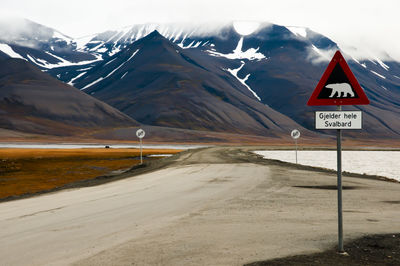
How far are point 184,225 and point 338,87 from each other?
4.53 m

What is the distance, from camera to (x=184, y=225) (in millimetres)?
9750

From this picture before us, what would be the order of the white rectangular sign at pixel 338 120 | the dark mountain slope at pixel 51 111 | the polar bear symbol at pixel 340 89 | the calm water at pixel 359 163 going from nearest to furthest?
1. the white rectangular sign at pixel 338 120
2. the polar bear symbol at pixel 340 89
3. the calm water at pixel 359 163
4. the dark mountain slope at pixel 51 111

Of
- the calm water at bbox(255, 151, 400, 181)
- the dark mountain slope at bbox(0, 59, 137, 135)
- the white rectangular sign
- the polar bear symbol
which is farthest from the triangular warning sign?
the dark mountain slope at bbox(0, 59, 137, 135)

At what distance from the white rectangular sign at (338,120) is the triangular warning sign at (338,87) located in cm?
19

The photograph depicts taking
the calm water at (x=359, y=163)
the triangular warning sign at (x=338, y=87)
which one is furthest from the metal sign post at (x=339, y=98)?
the calm water at (x=359, y=163)

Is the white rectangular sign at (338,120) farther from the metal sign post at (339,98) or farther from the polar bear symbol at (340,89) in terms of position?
the polar bear symbol at (340,89)

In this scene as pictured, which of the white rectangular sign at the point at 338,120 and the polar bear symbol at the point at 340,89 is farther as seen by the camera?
the polar bear symbol at the point at 340,89

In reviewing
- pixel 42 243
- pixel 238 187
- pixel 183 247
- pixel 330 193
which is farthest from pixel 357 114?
pixel 238 187

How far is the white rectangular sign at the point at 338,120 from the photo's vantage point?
7.19 meters

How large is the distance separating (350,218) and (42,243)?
702cm

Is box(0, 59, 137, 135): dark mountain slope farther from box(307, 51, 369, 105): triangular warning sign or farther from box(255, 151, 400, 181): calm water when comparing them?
box(307, 51, 369, 105): triangular warning sign

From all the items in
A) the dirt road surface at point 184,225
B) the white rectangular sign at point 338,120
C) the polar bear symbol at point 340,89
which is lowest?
the dirt road surface at point 184,225

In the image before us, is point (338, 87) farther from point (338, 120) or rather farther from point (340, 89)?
point (338, 120)

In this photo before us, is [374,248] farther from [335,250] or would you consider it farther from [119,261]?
[119,261]
